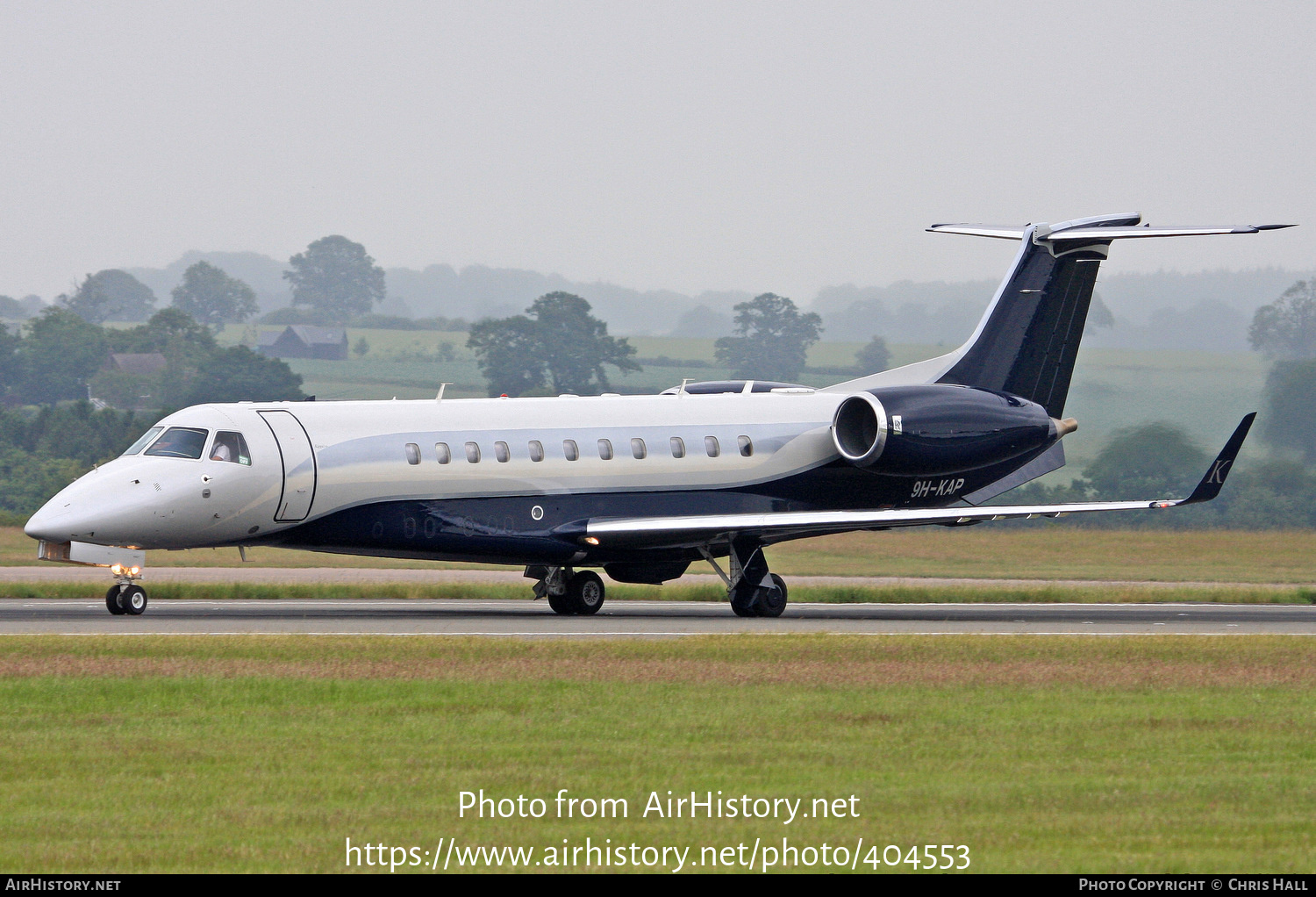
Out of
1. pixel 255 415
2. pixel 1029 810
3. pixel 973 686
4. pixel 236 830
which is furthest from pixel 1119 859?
pixel 255 415

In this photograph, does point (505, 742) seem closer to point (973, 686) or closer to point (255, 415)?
point (973, 686)

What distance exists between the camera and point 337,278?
533 ft

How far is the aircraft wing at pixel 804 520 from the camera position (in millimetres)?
29344

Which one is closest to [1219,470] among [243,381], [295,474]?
[295,474]

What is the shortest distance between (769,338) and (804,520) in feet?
274

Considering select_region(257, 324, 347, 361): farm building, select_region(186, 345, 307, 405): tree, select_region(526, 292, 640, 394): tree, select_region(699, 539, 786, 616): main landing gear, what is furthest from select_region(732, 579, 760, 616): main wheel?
select_region(257, 324, 347, 361): farm building

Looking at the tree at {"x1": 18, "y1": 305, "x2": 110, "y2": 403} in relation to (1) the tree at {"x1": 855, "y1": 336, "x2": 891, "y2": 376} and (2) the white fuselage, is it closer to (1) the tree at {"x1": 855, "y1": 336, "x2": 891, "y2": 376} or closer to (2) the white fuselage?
(1) the tree at {"x1": 855, "y1": 336, "x2": 891, "y2": 376}

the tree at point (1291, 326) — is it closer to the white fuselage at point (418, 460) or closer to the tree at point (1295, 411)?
the tree at point (1295, 411)

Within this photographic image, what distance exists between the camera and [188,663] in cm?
2016

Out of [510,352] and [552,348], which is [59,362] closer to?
[510,352]

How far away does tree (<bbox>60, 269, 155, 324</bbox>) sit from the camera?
526 feet

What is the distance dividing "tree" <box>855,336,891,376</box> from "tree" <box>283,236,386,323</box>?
6933 cm

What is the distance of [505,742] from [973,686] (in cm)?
613

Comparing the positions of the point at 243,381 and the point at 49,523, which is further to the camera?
the point at 243,381
